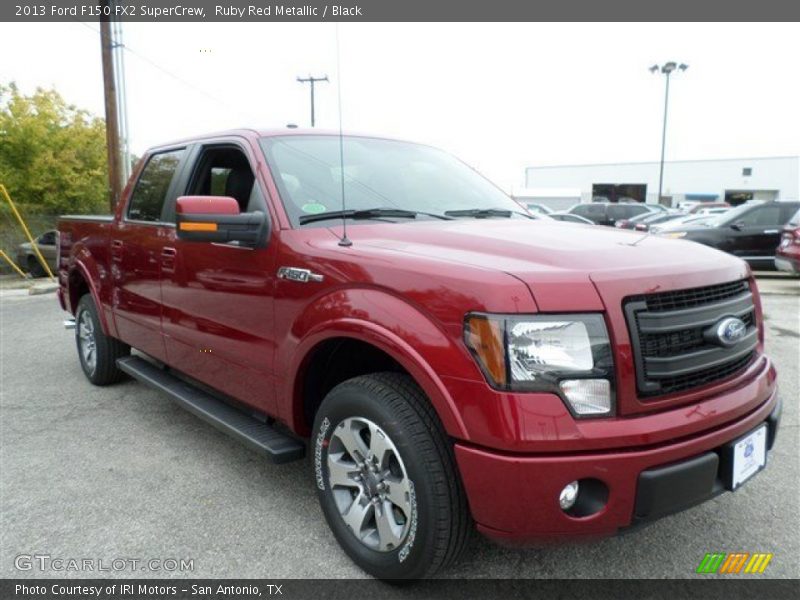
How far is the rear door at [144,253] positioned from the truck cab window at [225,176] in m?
0.26

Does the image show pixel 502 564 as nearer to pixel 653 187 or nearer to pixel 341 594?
pixel 341 594

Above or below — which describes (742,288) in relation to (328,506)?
above

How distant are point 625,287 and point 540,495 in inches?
28.8

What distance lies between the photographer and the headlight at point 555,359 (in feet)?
6.27

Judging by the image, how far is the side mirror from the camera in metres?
2.71

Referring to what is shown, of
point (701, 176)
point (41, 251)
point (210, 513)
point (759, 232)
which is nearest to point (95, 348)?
point (210, 513)

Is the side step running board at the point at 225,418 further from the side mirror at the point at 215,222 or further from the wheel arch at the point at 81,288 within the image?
the side mirror at the point at 215,222

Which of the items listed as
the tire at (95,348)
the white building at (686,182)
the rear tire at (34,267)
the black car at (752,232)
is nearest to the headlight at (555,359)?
the tire at (95,348)

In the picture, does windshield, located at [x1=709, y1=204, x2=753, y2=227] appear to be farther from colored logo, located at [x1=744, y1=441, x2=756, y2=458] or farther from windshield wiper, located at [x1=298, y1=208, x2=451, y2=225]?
colored logo, located at [x1=744, y1=441, x2=756, y2=458]

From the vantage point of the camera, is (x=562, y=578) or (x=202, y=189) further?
(x=202, y=189)

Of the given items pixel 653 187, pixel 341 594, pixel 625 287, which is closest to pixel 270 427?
pixel 341 594

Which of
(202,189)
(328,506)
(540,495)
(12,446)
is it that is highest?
(202,189)

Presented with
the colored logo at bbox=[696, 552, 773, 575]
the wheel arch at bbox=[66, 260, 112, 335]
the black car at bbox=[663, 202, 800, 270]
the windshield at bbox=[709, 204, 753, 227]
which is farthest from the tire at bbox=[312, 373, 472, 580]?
the windshield at bbox=[709, 204, 753, 227]

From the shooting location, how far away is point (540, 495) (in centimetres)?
191
